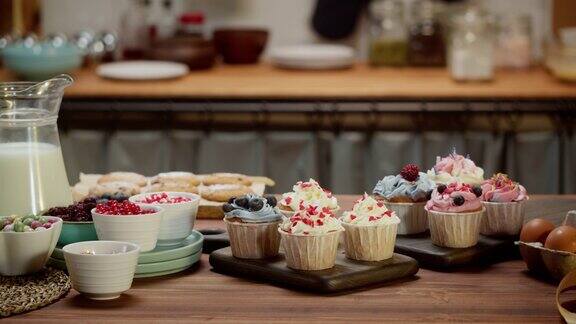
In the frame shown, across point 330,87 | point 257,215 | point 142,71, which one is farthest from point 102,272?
point 142,71

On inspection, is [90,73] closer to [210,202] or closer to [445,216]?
[210,202]

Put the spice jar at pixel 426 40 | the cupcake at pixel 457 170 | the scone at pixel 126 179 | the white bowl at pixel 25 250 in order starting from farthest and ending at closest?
the spice jar at pixel 426 40 < the scone at pixel 126 179 < the cupcake at pixel 457 170 < the white bowl at pixel 25 250

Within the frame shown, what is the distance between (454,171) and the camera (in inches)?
94.6

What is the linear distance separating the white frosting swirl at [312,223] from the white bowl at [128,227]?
0.80ft

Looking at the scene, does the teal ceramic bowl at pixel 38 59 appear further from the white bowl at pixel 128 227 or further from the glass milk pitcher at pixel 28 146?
the white bowl at pixel 128 227

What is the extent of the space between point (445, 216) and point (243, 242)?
1.32 ft

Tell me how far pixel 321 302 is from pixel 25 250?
54 centimetres

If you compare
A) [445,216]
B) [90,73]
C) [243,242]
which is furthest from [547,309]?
[90,73]

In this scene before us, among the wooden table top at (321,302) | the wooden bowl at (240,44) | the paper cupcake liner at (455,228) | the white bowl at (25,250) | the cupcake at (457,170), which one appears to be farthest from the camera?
the wooden bowl at (240,44)

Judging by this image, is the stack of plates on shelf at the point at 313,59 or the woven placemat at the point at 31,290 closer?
the woven placemat at the point at 31,290

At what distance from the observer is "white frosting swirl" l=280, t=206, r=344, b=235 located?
197 centimetres

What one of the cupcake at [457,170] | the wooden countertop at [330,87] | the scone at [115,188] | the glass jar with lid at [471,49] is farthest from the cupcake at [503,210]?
the glass jar with lid at [471,49]

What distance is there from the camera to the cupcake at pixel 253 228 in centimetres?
205

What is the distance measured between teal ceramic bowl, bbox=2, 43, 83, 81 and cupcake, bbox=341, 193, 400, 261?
2.60 metres
